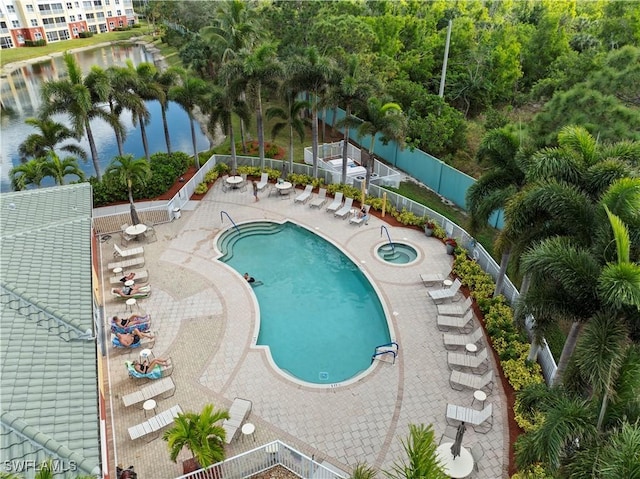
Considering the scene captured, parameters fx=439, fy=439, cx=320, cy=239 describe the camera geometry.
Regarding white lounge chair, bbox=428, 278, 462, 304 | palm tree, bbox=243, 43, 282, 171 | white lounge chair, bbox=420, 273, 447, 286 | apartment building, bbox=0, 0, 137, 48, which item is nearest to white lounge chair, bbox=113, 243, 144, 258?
palm tree, bbox=243, 43, 282, 171

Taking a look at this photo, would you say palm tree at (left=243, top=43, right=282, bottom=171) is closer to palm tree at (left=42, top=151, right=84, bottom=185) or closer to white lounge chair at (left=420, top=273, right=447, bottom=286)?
palm tree at (left=42, top=151, right=84, bottom=185)

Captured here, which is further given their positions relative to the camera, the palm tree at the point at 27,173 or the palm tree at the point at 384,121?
the palm tree at the point at 384,121

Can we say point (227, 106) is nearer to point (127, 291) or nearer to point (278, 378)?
point (127, 291)

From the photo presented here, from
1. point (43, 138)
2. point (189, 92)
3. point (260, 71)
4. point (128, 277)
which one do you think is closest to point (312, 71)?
point (260, 71)

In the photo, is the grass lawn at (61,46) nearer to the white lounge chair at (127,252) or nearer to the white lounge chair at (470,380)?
the white lounge chair at (127,252)

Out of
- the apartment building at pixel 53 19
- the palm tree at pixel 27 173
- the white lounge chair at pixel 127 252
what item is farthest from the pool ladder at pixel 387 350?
the apartment building at pixel 53 19

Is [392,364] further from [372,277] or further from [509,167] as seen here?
[509,167]

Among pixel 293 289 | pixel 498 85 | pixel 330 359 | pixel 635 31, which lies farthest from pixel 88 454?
pixel 635 31
